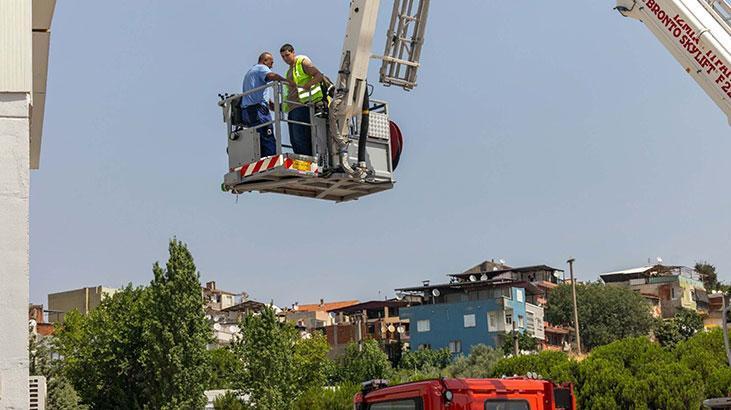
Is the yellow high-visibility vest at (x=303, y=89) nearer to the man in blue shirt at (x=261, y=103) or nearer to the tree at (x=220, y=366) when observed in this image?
the man in blue shirt at (x=261, y=103)

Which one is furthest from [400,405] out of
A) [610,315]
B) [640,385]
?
[610,315]

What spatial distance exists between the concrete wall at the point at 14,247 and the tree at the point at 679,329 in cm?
8190

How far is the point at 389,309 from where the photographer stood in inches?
4478

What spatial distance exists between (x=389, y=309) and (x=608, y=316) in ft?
72.8

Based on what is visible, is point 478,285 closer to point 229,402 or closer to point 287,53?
point 229,402

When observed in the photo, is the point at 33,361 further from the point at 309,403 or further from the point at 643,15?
the point at 643,15

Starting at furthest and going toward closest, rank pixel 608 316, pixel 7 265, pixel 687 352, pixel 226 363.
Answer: pixel 608 316
pixel 226 363
pixel 687 352
pixel 7 265

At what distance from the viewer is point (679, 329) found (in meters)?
96.1

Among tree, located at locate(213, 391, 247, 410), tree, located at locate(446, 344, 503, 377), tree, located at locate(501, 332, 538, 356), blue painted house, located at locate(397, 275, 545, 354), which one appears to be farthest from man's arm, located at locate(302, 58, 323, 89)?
blue painted house, located at locate(397, 275, 545, 354)

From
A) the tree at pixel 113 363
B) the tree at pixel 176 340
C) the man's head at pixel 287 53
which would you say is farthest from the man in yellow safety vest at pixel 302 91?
the tree at pixel 113 363

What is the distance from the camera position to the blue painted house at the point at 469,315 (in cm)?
9344

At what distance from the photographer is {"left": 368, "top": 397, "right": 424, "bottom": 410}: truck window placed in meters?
12.0

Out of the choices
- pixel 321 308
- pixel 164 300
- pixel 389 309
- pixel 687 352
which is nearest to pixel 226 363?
pixel 164 300

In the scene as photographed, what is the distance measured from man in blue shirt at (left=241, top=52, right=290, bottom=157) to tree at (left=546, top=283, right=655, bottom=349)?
97.7m
